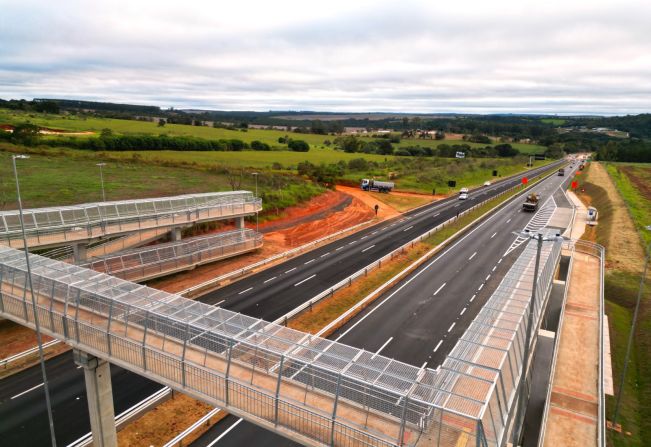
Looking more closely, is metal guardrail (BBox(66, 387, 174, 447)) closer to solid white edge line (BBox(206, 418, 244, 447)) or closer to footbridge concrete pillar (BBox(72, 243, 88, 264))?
solid white edge line (BBox(206, 418, 244, 447))

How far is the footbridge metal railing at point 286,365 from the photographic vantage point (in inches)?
502

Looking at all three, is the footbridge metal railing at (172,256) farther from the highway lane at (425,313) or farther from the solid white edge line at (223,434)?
the solid white edge line at (223,434)

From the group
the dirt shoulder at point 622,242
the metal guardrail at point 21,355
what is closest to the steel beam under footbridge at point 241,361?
the metal guardrail at point 21,355

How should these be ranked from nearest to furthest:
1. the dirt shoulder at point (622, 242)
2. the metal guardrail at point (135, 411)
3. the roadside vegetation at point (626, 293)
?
the metal guardrail at point (135, 411), the roadside vegetation at point (626, 293), the dirt shoulder at point (622, 242)

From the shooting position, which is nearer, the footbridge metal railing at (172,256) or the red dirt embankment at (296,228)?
the footbridge metal railing at (172,256)

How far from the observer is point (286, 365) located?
1487 centimetres

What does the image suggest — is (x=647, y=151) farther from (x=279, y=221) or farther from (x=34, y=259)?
(x=34, y=259)

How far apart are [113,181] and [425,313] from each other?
62.9 meters

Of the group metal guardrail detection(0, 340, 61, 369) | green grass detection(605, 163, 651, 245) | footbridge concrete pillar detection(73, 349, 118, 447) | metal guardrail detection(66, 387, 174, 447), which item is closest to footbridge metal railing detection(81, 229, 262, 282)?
metal guardrail detection(0, 340, 61, 369)

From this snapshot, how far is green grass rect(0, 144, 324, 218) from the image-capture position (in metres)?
61.3

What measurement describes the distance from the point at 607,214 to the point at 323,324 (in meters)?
56.2

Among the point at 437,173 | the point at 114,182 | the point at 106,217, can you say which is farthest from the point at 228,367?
the point at 437,173

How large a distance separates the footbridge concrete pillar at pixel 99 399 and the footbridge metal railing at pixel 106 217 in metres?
16.5

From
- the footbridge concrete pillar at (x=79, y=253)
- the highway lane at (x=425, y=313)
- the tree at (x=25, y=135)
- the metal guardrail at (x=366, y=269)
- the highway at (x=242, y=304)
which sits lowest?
the highway lane at (x=425, y=313)
